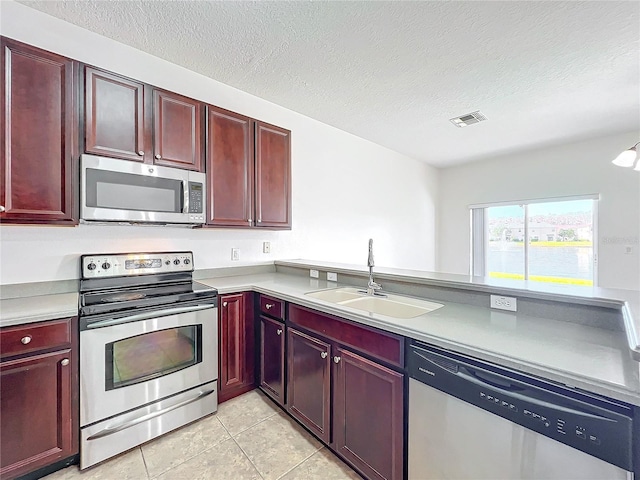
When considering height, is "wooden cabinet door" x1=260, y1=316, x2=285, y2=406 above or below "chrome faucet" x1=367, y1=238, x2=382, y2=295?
below

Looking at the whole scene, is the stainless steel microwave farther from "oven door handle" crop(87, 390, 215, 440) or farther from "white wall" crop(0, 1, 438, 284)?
"oven door handle" crop(87, 390, 215, 440)

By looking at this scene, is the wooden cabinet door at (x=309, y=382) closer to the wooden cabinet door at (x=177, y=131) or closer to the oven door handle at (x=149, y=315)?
the oven door handle at (x=149, y=315)

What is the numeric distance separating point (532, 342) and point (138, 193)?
7.69 ft

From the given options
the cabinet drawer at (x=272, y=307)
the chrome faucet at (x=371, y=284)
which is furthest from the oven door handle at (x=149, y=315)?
the chrome faucet at (x=371, y=284)

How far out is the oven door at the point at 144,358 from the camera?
1.57 m

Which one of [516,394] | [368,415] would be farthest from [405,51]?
[368,415]

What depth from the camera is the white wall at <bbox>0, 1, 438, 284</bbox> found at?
1.85 meters

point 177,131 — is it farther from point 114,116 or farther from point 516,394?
point 516,394

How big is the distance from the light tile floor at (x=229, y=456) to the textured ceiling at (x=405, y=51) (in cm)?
271

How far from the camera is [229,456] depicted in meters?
1.68

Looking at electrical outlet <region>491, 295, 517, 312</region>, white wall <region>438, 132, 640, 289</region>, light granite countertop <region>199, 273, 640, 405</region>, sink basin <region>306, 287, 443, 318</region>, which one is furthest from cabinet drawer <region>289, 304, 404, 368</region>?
white wall <region>438, 132, 640, 289</region>

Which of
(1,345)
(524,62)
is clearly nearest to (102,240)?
(1,345)

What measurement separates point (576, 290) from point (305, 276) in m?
1.96

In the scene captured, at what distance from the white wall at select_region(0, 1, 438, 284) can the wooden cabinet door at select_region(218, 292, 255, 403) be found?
62 centimetres
